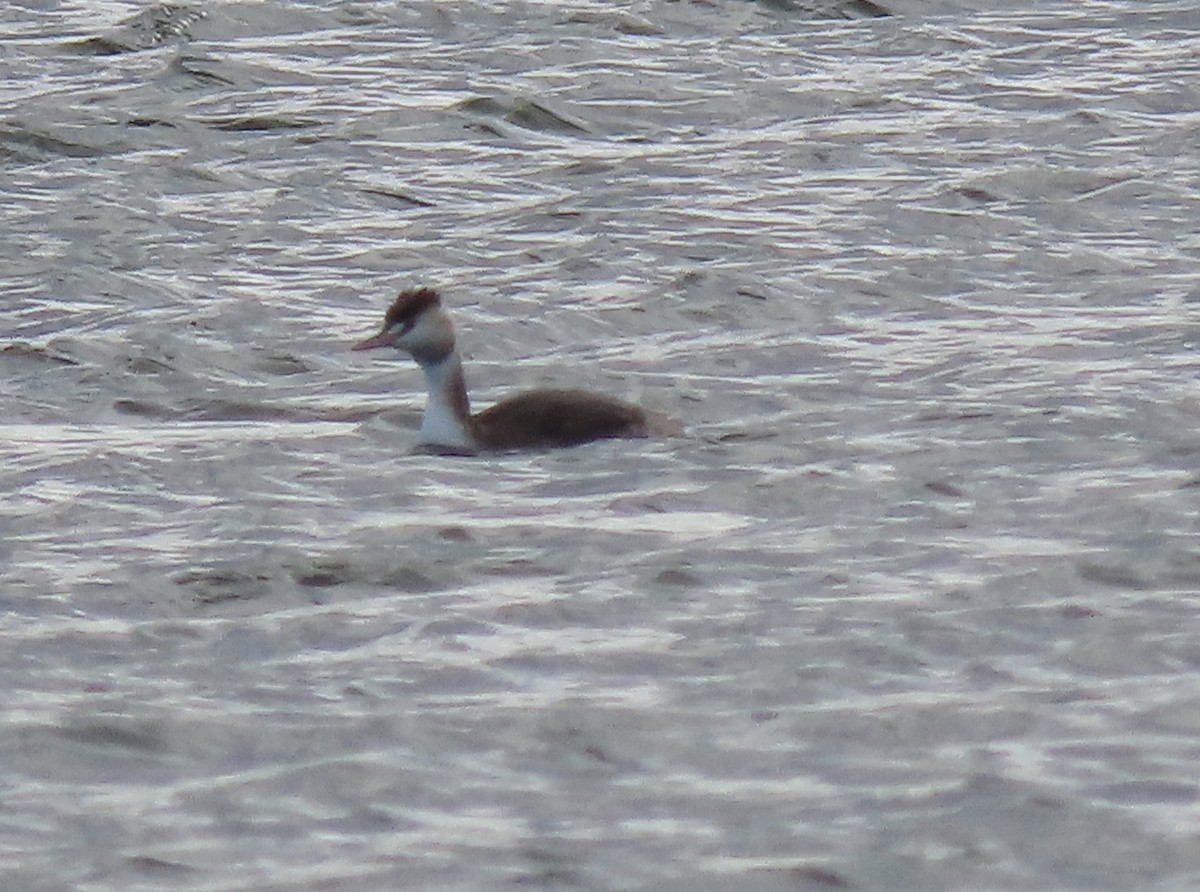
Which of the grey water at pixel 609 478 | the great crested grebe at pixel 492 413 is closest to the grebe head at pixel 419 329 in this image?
the great crested grebe at pixel 492 413

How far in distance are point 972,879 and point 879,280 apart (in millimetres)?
7123

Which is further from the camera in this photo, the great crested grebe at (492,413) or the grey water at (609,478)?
the great crested grebe at (492,413)

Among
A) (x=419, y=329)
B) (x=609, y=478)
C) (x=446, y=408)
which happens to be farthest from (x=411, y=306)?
(x=609, y=478)

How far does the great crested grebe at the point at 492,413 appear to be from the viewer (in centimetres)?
1151

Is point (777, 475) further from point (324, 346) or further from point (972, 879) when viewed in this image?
point (972, 879)

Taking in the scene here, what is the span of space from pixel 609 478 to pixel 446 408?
0.89 m

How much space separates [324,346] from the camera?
43.4ft

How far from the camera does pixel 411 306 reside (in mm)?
12023

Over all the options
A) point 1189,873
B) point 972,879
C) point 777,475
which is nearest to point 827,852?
point 972,879

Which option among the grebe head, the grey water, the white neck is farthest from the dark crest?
the grey water

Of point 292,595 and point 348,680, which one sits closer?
point 348,680

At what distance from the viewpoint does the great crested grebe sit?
453 inches

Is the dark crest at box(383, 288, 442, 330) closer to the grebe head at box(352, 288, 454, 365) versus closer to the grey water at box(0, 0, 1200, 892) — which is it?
the grebe head at box(352, 288, 454, 365)

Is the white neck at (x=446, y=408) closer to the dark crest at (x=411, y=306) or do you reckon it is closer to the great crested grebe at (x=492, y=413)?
the great crested grebe at (x=492, y=413)
